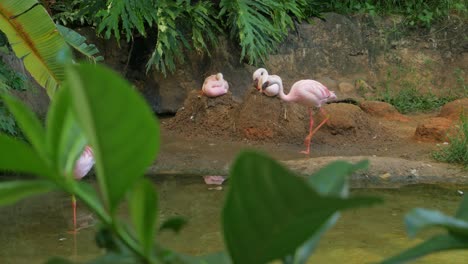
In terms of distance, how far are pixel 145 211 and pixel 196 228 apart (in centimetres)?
432

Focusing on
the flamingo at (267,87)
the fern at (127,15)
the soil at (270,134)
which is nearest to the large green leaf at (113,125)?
the soil at (270,134)

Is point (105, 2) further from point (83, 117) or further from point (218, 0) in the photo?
point (83, 117)

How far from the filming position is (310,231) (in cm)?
42

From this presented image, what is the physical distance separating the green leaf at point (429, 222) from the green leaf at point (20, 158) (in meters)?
0.19

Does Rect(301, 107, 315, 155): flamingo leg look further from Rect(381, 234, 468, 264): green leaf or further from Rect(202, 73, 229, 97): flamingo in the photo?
Rect(381, 234, 468, 264): green leaf

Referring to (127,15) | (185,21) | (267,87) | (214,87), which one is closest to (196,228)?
(267,87)

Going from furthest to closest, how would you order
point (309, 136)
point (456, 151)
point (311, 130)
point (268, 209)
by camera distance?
point (311, 130)
point (309, 136)
point (456, 151)
point (268, 209)

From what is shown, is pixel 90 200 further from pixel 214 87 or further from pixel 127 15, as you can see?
pixel 127 15

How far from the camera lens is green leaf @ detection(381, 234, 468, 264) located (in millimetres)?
461

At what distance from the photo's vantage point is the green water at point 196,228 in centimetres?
425

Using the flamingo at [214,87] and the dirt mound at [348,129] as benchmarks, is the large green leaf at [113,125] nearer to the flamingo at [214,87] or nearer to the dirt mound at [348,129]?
the dirt mound at [348,129]

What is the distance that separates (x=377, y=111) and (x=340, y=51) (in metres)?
1.35

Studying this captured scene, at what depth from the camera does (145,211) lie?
1.52 ft

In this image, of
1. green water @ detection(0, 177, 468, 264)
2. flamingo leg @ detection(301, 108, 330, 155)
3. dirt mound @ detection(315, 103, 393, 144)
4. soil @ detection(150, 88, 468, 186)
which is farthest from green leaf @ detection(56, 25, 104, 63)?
dirt mound @ detection(315, 103, 393, 144)
